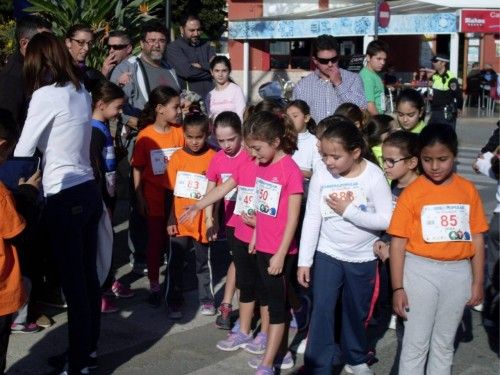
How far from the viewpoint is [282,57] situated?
1415 inches

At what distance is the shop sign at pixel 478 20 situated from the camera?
86.7ft

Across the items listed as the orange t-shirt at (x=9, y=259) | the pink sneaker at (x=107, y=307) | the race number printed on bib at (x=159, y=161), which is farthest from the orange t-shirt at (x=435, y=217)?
the pink sneaker at (x=107, y=307)

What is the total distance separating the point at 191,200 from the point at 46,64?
1.92 metres

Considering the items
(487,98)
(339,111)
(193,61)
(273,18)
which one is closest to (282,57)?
(273,18)

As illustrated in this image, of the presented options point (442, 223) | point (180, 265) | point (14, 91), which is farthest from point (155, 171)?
point (442, 223)

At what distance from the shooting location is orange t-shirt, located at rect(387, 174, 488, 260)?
161 inches

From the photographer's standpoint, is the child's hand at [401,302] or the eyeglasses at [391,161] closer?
the child's hand at [401,302]

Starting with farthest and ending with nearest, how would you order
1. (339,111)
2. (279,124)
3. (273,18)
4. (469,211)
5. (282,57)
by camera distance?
A: (282,57), (273,18), (339,111), (279,124), (469,211)

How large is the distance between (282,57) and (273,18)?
9.56 ft

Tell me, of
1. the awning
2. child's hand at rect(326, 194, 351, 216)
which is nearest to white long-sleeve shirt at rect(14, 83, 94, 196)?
child's hand at rect(326, 194, 351, 216)

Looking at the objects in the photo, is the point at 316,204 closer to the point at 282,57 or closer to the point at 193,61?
the point at 193,61

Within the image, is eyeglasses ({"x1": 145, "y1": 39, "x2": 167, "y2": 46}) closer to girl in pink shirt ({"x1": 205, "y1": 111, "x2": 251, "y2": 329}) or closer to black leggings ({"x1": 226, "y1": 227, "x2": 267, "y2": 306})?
girl in pink shirt ({"x1": 205, "y1": 111, "x2": 251, "y2": 329})

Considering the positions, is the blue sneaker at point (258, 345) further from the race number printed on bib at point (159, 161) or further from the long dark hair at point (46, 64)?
the long dark hair at point (46, 64)

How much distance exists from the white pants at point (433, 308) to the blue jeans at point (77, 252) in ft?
5.84
